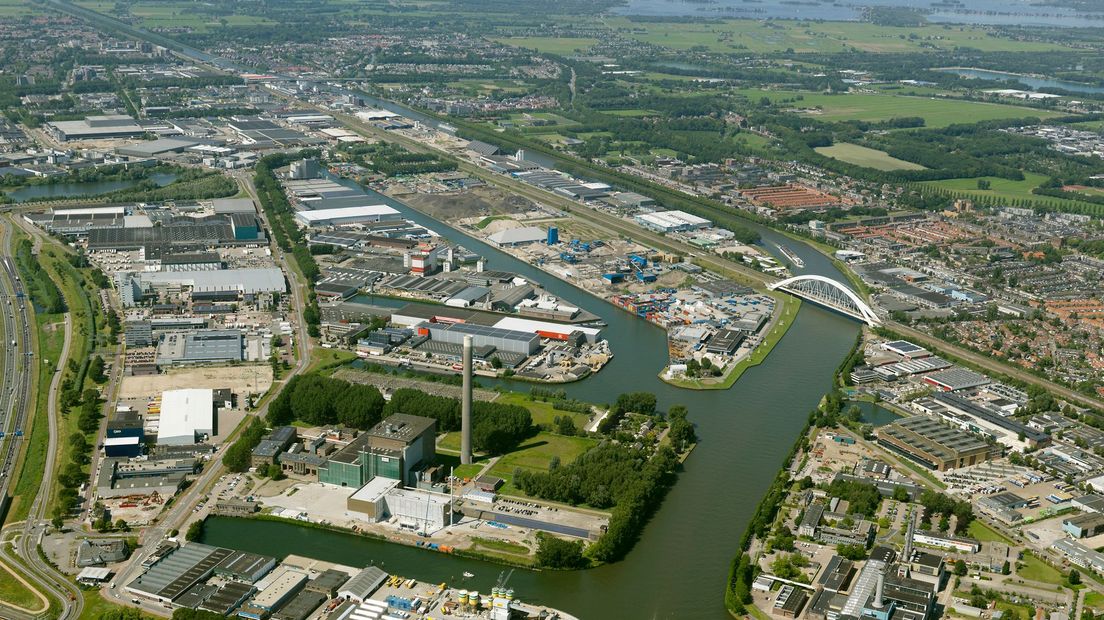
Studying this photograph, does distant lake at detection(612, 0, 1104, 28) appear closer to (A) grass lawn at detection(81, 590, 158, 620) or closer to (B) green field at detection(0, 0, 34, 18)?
(B) green field at detection(0, 0, 34, 18)

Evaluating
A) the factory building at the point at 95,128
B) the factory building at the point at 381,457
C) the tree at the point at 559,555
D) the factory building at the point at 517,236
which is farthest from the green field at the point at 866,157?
the tree at the point at 559,555

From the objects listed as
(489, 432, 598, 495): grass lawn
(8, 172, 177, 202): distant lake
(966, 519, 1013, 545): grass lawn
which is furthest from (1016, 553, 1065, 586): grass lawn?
(8, 172, 177, 202): distant lake

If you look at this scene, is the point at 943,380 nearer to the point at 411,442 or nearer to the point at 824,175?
the point at 411,442

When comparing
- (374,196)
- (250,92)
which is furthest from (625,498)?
(250,92)

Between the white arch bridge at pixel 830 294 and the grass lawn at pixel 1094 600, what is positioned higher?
the white arch bridge at pixel 830 294

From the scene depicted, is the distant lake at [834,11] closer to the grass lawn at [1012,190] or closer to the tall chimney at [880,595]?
the grass lawn at [1012,190]

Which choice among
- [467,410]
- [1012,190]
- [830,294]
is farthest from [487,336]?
[1012,190]
